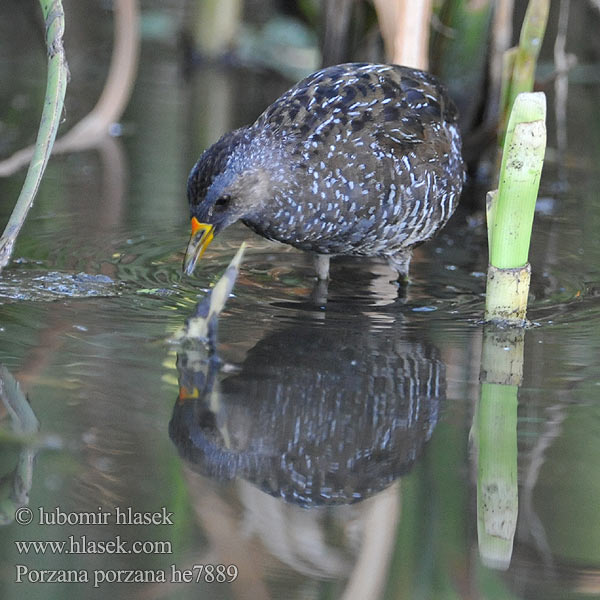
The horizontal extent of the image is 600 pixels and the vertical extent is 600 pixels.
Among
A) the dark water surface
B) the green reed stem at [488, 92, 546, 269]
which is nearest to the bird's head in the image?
the dark water surface

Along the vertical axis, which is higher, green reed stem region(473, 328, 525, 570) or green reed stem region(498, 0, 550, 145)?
green reed stem region(498, 0, 550, 145)

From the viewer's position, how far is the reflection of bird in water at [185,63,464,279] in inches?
159

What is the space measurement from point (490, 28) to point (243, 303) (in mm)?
2901

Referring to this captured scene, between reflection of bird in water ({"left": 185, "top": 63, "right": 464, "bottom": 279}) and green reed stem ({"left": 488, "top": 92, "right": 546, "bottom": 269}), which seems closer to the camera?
green reed stem ({"left": 488, "top": 92, "right": 546, "bottom": 269})

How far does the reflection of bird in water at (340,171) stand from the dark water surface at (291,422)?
255 mm

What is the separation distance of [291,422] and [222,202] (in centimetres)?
105

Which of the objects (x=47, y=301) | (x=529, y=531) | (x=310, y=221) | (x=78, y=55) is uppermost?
(x=78, y=55)

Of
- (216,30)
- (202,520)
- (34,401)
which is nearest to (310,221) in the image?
(34,401)

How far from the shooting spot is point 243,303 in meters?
4.22

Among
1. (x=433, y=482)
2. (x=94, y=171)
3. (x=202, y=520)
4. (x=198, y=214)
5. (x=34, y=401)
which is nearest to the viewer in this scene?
(x=202, y=520)

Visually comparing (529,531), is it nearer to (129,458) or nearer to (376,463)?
(376,463)

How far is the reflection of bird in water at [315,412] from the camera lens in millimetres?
2924

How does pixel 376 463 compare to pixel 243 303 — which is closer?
pixel 376 463

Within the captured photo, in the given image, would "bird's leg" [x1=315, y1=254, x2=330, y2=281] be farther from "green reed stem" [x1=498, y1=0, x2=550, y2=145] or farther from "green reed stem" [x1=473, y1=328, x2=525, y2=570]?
"green reed stem" [x1=498, y1=0, x2=550, y2=145]
